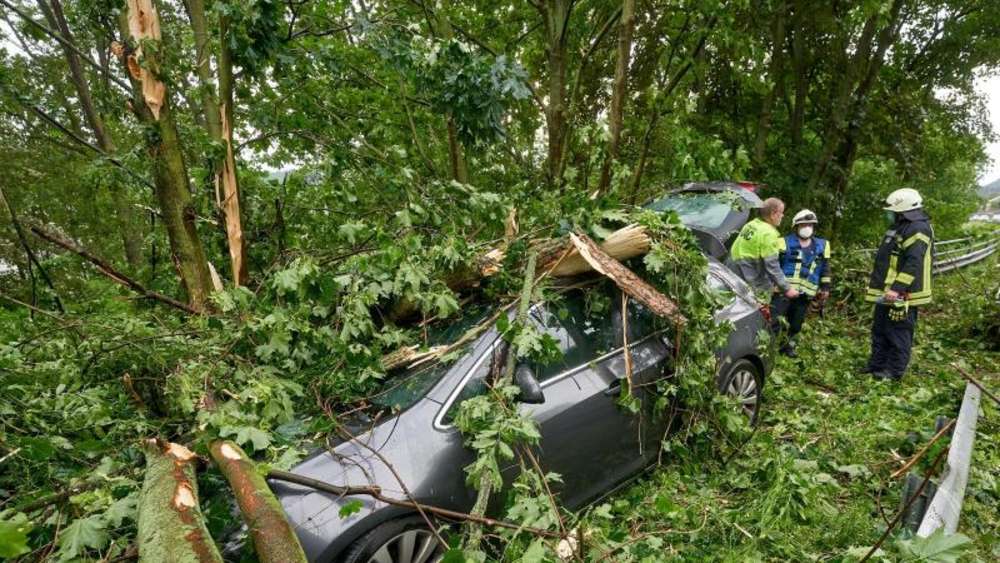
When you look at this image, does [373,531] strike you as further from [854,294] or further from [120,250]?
[120,250]

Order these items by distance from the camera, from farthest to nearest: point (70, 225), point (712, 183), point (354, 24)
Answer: point (70, 225)
point (712, 183)
point (354, 24)

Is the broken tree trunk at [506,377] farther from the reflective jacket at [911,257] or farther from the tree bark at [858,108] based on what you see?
the tree bark at [858,108]

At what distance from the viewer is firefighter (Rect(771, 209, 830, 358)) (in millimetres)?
6109

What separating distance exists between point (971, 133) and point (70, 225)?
24.1m

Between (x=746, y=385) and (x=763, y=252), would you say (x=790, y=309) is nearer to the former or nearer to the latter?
(x=763, y=252)

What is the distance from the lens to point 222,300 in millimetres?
3344

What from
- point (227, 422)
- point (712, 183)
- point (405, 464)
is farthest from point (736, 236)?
point (227, 422)

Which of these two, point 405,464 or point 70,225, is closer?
point 405,464

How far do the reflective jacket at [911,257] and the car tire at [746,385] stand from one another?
1991 millimetres

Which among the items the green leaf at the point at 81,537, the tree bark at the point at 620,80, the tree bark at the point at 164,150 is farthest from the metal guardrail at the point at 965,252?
the green leaf at the point at 81,537

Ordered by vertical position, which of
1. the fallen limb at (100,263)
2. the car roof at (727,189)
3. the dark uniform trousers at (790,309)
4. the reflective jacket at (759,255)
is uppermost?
the fallen limb at (100,263)

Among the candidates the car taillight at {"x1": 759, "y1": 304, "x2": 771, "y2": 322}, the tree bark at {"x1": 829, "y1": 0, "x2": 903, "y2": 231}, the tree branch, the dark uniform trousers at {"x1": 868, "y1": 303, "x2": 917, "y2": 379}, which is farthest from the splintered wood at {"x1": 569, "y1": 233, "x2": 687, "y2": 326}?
the tree bark at {"x1": 829, "y1": 0, "x2": 903, "y2": 231}

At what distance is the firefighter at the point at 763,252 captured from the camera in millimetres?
5766

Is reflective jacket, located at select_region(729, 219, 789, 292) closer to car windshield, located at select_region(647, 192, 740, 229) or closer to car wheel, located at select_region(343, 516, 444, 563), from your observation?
car windshield, located at select_region(647, 192, 740, 229)
